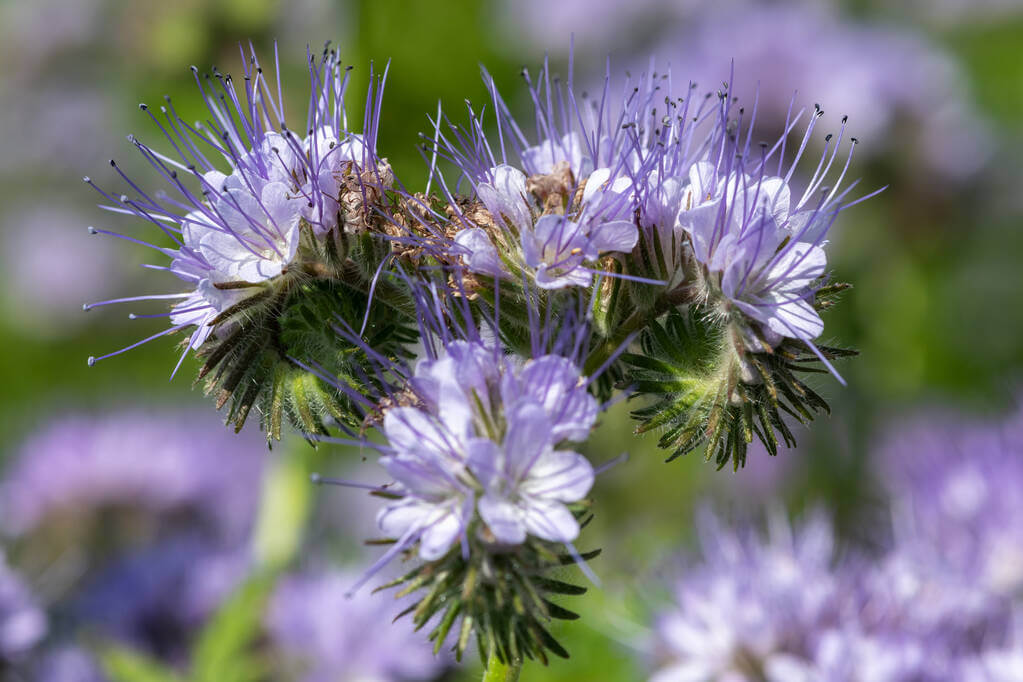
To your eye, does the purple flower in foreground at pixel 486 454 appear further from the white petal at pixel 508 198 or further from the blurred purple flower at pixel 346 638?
the blurred purple flower at pixel 346 638

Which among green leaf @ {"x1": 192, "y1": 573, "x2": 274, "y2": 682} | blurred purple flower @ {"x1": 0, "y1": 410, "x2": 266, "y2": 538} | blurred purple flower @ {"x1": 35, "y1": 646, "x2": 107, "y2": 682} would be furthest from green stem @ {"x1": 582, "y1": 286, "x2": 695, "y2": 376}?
blurred purple flower @ {"x1": 0, "y1": 410, "x2": 266, "y2": 538}

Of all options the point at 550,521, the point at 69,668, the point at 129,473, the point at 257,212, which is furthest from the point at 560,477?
the point at 129,473

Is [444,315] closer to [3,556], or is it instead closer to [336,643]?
[336,643]

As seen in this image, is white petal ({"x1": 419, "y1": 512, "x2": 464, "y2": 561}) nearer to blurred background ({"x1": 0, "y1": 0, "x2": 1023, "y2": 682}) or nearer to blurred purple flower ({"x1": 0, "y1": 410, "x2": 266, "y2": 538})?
blurred background ({"x1": 0, "y1": 0, "x2": 1023, "y2": 682})

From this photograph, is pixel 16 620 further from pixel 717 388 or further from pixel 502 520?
pixel 717 388

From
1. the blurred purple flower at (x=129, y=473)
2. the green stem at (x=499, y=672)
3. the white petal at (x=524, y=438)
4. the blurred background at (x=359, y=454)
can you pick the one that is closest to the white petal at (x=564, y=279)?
the white petal at (x=524, y=438)
